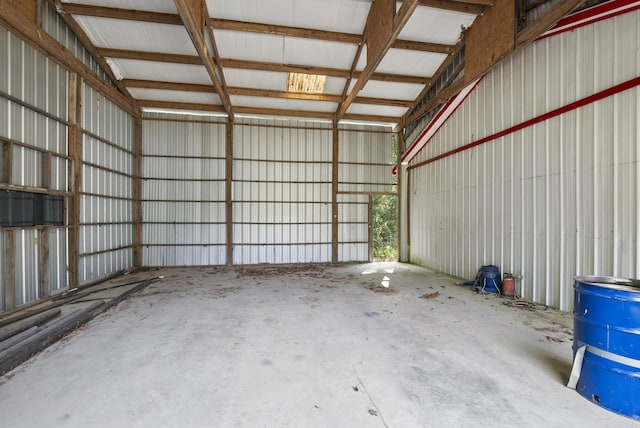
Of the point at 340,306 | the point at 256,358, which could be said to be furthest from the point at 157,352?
the point at 340,306

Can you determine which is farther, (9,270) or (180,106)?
(180,106)

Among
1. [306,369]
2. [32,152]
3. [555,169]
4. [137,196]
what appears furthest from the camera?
[137,196]

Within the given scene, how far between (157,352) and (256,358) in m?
1.22

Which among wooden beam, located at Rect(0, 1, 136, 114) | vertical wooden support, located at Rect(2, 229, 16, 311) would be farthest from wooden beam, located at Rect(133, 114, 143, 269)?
vertical wooden support, located at Rect(2, 229, 16, 311)

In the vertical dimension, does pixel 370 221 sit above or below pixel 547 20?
below

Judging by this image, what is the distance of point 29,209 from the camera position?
212 inches

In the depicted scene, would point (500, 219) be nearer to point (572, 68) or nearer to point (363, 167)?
point (572, 68)

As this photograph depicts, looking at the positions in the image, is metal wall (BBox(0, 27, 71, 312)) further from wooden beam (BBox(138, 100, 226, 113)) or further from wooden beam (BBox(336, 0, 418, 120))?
wooden beam (BBox(336, 0, 418, 120))

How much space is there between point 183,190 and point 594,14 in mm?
10864

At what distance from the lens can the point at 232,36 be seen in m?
7.30

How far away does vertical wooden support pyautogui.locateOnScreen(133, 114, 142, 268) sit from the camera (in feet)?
32.2

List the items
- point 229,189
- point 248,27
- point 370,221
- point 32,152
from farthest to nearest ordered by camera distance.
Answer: point 370,221 → point 229,189 → point 248,27 → point 32,152

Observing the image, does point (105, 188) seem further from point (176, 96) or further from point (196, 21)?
point (196, 21)

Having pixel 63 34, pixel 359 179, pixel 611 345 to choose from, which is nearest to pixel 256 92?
pixel 63 34
